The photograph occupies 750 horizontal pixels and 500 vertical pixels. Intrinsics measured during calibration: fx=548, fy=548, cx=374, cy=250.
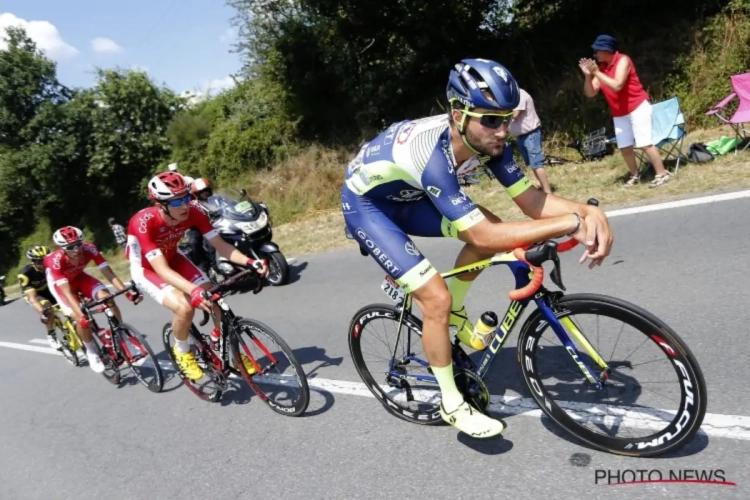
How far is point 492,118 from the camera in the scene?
9.25 ft

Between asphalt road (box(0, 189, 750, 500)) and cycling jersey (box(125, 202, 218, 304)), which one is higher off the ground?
cycling jersey (box(125, 202, 218, 304))

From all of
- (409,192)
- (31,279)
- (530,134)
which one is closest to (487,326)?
(409,192)

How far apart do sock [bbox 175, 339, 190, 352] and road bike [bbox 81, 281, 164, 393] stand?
86 centimetres

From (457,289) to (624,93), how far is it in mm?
5387

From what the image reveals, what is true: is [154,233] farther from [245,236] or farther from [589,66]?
[589,66]

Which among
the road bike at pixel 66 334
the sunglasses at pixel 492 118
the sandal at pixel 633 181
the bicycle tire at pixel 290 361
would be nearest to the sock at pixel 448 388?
the bicycle tire at pixel 290 361

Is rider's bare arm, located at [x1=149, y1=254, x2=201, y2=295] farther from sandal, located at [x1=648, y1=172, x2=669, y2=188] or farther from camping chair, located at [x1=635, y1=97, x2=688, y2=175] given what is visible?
camping chair, located at [x1=635, y1=97, x2=688, y2=175]

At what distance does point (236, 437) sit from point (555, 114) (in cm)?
1105

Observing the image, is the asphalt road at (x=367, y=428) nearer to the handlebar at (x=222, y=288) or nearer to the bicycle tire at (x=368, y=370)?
the bicycle tire at (x=368, y=370)

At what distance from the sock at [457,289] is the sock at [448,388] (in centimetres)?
46

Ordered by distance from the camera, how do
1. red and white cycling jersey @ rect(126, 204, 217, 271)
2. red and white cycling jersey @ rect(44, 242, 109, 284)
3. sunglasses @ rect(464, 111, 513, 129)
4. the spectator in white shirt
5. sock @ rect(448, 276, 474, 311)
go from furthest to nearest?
1. the spectator in white shirt
2. red and white cycling jersey @ rect(44, 242, 109, 284)
3. red and white cycling jersey @ rect(126, 204, 217, 271)
4. sock @ rect(448, 276, 474, 311)
5. sunglasses @ rect(464, 111, 513, 129)

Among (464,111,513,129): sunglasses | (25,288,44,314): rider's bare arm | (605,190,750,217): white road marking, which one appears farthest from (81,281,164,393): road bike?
(605,190,750,217): white road marking

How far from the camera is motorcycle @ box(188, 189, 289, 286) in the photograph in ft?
28.3

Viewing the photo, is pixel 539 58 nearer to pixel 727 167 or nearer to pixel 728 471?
pixel 727 167
